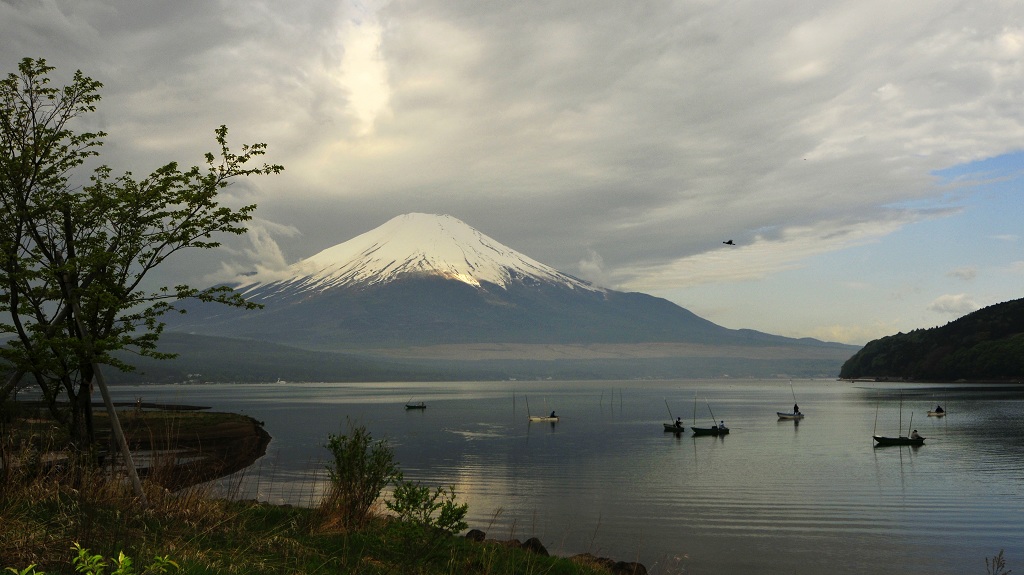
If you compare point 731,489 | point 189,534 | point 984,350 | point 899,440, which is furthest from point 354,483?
point 984,350

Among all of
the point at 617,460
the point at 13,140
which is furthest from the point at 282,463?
the point at 13,140

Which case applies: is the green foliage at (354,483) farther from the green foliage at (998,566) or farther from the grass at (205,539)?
the green foliage at (998,566)

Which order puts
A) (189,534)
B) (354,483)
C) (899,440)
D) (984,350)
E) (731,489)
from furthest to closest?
(984,350) → (899,440) → (731,489) → (354,483) → (189,534)

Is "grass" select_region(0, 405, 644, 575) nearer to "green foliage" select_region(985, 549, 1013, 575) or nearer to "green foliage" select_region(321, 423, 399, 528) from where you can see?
"green foliage" select_region(321, 423, 399, 528)

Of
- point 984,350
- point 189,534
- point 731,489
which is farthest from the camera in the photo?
point 984,350

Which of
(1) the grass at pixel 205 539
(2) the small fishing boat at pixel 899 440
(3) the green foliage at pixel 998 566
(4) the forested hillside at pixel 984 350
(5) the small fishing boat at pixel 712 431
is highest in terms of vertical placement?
(4) the forested hillside at pixel 984 350

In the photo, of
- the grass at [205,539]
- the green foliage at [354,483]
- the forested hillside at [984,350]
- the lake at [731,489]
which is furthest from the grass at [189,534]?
the forested hillside at [984,350]

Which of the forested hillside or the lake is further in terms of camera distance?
the forested hillside

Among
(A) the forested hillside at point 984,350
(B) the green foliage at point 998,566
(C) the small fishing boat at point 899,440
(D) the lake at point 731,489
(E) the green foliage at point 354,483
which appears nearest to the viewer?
(B) the green foliage at point 998,566

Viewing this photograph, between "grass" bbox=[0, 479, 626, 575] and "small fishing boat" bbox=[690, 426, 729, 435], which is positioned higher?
"grass" bbox=[0, 479, 626, 575]

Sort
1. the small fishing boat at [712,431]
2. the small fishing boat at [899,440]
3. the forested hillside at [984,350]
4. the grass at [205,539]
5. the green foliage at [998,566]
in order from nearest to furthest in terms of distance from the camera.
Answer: the grass at [205,539]
the green foliage at [998,566]
the small fishing boat at [899,440]
the small fishing boat at [712,431]
the forested hillside at [984,350]

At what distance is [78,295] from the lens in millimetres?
14094

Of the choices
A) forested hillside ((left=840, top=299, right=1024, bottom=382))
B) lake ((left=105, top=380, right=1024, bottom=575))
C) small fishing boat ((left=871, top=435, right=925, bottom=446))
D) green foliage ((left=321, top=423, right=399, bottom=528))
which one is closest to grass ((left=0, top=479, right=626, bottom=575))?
green foliage ((left=321, top=423, right=399, bottom=528))

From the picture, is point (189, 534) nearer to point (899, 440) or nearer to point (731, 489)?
point (731, 489)
